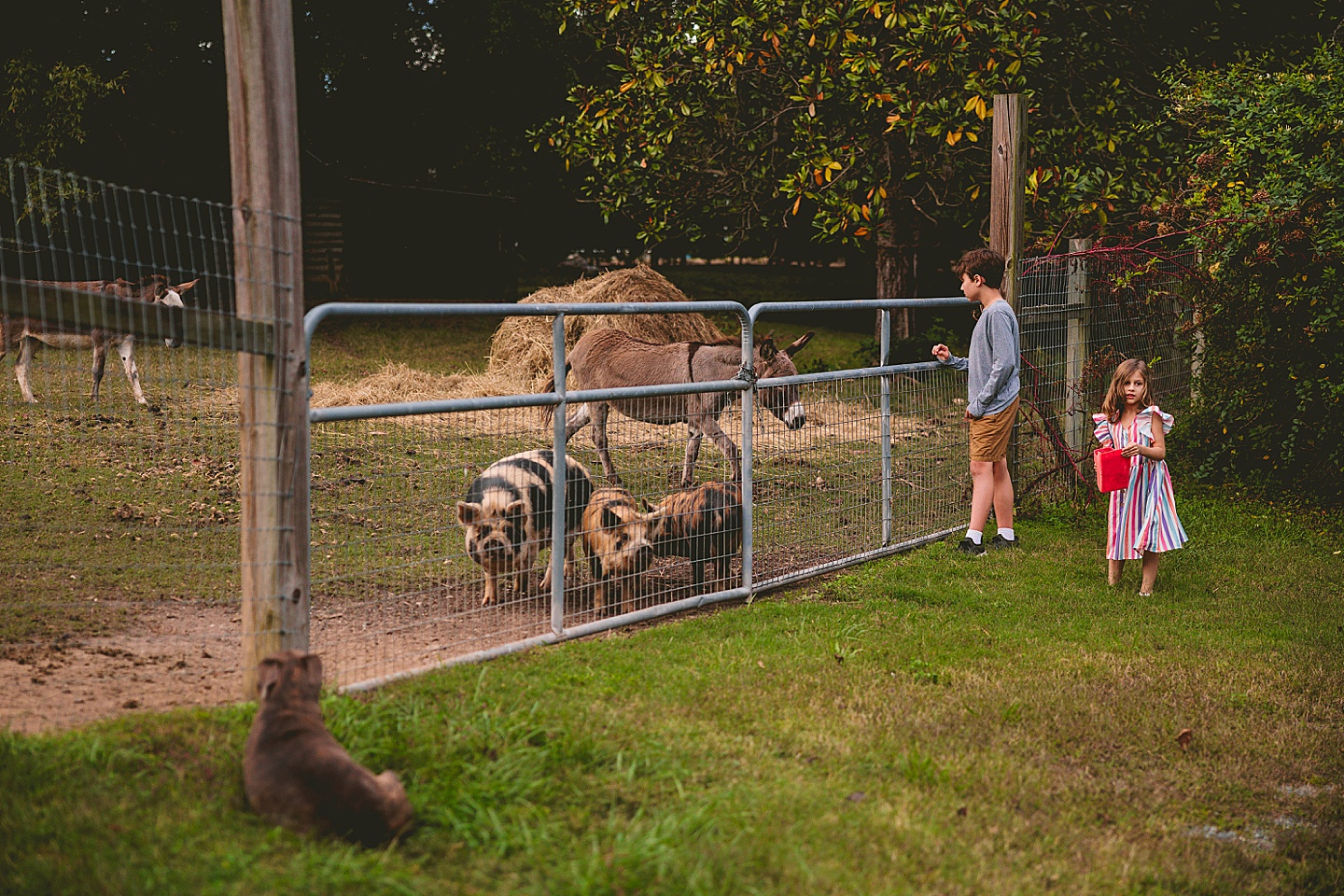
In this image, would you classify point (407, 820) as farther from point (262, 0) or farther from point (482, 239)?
point (482, 239)

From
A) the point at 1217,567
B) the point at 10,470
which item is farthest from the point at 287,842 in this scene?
the point at 10,470

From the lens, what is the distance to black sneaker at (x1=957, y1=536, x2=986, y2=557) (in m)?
7.38

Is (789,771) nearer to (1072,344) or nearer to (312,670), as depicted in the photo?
(312,670)

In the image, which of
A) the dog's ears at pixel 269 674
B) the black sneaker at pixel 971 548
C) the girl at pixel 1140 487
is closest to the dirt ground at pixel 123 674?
the dog's ears at pixel 269 674

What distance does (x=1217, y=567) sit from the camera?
7176 millimetres

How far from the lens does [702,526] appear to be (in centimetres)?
623

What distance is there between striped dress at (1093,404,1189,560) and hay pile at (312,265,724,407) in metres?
7.02

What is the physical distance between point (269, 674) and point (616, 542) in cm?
255

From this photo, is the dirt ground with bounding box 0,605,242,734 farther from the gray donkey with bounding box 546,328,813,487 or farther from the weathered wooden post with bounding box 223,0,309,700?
the gray donkey with bounding box 546,328,813,487

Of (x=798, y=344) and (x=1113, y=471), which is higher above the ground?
(x=798, y=344)

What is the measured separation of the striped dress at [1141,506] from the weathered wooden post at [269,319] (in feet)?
14.8

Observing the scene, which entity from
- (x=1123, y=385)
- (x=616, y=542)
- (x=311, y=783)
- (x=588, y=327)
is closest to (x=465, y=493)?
(x=616, y=542)

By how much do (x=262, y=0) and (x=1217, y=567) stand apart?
626 centimetres

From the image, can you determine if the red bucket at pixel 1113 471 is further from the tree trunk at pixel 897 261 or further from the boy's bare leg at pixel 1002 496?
the tree trunk at pixel 897 261
